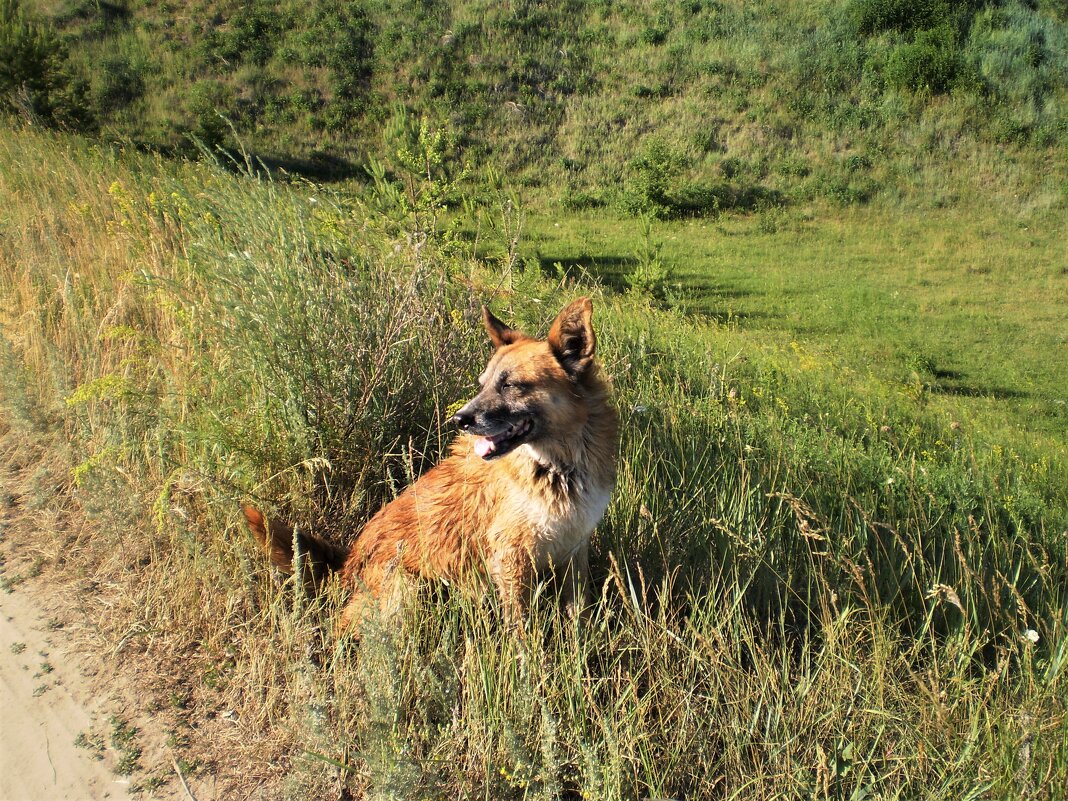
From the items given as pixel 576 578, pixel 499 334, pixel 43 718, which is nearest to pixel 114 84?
pixel 499 334

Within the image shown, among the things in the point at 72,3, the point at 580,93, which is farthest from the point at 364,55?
the point at 72,3

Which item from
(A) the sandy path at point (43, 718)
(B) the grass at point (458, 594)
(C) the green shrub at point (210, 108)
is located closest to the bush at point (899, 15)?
(C) the green shrub at point (210, 108)

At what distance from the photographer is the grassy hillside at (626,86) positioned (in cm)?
2156

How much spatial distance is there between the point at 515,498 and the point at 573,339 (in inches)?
28.0

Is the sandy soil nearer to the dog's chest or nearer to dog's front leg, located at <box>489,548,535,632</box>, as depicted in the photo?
dog's front leg, located at <box>489,548,535,632</box>

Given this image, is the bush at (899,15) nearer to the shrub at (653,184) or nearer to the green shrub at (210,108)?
the shrub at (653,184)

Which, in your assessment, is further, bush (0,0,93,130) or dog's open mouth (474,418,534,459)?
bush (0,0,93,130)

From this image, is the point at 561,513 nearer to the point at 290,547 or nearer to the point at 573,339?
the point at 573,339

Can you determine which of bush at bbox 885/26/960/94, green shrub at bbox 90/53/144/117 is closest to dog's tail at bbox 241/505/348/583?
green shrub at bbox 90/53/144/117

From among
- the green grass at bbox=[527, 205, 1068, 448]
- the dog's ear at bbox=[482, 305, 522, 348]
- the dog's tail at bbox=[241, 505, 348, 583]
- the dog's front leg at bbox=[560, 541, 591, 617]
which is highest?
the dog's ear at bbox=[482, 305, 522, 348]

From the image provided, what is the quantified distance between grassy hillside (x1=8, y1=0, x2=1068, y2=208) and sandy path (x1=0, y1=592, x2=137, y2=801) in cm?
1815

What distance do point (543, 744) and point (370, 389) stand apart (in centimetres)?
211

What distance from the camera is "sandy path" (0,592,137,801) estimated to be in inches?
103

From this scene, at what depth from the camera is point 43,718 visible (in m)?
2.87
